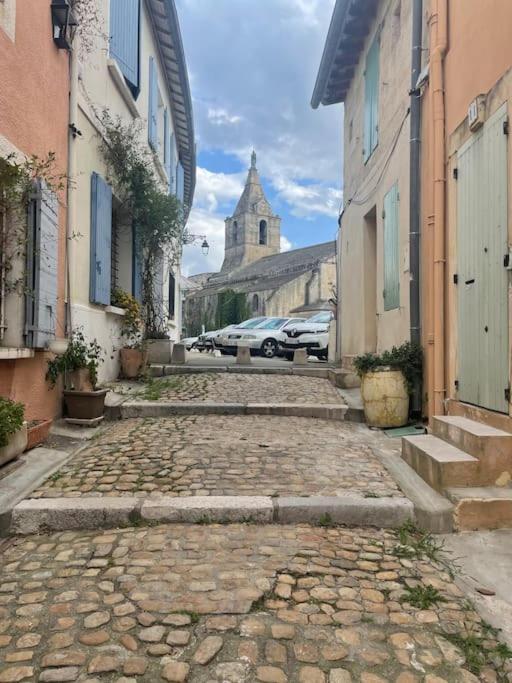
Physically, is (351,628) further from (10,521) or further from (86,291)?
(86,291)

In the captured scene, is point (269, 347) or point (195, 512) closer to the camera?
point (195, 512)

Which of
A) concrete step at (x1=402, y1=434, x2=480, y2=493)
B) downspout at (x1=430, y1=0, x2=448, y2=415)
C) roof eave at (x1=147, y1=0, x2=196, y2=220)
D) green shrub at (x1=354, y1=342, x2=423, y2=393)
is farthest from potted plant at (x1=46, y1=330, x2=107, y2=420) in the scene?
roof eave at (x1=147, y1=0, x2=196, y2=220)

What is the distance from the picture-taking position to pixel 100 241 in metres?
6.25

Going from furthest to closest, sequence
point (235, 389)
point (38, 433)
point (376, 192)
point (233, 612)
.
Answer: point (376, 192) < point (235, 389) < point (38, 433) < point (233, 612)

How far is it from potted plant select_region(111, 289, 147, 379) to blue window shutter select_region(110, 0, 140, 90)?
3.44 metres

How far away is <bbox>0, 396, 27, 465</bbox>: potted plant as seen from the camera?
3.50m

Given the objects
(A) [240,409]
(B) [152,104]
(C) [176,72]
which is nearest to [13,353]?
(A) [240,409]

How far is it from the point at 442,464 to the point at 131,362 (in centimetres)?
542

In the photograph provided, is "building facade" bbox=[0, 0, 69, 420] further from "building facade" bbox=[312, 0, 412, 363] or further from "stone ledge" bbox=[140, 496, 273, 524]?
"building facade" bbox=[312, 0, 412, 363]

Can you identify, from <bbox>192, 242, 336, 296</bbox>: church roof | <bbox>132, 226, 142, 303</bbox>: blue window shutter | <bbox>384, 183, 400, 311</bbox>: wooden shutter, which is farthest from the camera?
<bbox>192, 242, 336, 296</bbox>: church roof

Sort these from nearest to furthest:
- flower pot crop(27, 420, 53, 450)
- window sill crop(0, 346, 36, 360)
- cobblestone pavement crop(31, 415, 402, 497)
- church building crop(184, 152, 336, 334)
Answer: cobblestone pavement crop(31, 415, 402, 497), window sill crop(0, 346, 36, 360), flower pot crop(27, 420, 53, 450), church building crop(184, 152, 336, 334)

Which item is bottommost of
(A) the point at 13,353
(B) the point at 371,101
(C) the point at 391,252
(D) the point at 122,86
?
(A) the point at 13,353

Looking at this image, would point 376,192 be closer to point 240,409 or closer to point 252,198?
point 240,409

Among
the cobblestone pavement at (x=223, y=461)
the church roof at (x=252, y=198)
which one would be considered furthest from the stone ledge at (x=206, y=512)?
the church roof at (x=252, y=198)
